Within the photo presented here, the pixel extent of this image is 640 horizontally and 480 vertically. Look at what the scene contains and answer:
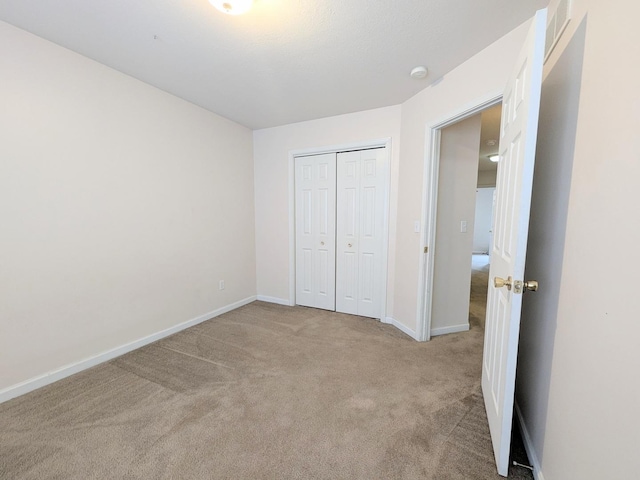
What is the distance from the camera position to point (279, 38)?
1764 millimetres

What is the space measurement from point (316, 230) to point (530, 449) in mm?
2669

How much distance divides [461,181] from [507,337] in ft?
6.11

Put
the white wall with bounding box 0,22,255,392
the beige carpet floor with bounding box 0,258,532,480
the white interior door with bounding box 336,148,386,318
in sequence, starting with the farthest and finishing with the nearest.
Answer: the white interior door with bounding box 336,148,386,318 → the white wall with bounding box 0,22,255,392 → the beige carpet floor with bounding box 0,258,532,480

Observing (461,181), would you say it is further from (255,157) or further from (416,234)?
(255,157)

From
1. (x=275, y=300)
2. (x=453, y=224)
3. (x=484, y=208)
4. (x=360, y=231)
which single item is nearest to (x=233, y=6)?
(x=360, y=231)

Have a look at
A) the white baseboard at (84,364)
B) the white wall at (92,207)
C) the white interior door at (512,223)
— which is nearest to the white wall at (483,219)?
the white interior door at (512,223)

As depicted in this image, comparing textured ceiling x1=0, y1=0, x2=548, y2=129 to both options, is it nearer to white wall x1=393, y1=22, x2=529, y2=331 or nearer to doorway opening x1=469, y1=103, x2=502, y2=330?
white wall x1=393, y1=22, x2=529, y2=331

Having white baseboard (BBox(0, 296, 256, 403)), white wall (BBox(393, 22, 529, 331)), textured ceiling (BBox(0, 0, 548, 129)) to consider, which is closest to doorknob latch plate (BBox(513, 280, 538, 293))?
white wall (BBox(393, 22, 529, 331))

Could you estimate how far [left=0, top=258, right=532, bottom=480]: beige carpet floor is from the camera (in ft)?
4.27

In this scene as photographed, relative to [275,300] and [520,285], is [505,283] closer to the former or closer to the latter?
[520,285]

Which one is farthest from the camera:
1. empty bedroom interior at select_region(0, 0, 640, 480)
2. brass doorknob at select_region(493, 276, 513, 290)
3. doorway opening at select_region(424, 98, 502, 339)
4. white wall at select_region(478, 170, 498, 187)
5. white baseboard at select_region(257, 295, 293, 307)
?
white wall at select_region(478, 170, 498, 187)

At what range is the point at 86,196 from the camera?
2068 mm

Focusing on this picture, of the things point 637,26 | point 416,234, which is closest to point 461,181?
point 416,234

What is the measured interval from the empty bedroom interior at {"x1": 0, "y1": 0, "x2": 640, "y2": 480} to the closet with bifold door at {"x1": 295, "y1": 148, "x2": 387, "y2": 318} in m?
0.18
